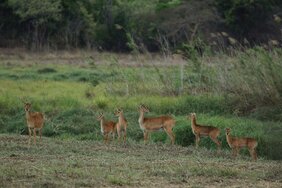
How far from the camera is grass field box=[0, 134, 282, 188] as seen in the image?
11.4 m

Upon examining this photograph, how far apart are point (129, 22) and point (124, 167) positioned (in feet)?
99.1

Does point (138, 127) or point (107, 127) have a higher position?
point (107, 127)

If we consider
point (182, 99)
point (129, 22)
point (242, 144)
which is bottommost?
point (242, 144)

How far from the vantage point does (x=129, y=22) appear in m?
42.4

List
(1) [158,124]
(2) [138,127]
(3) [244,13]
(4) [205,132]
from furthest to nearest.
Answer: (3) [244,13] < (2) [138,127] < (1) [158,124] < (4) [205,132]

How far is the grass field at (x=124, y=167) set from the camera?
11430mm

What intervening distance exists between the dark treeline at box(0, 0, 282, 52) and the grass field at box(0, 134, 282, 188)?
20429 millimetres

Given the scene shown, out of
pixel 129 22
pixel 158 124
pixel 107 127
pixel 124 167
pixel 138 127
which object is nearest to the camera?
pixel 124 167

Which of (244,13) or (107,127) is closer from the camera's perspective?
(107,127)

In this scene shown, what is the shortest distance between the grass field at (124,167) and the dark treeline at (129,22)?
2043cm

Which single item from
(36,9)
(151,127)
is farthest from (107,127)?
(36,9)

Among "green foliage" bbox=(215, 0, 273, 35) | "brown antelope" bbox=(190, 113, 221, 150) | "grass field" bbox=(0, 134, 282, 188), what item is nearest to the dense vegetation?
"brown antelope" bbox=(190, 113, 221, 150)

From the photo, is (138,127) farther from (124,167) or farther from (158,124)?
(124,167)

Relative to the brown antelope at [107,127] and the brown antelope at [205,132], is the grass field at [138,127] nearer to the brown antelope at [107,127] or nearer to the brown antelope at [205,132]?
the brown antelope at [205,132]
